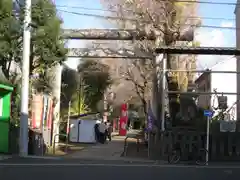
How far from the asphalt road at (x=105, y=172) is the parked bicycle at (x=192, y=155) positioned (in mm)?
1770

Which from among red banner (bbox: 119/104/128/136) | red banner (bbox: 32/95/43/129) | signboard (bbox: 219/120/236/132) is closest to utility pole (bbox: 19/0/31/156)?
red banner (bbox: 32/95/43/129)

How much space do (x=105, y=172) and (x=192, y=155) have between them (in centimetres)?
486

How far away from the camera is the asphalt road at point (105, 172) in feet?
38.7

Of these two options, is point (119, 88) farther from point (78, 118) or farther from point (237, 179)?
point (237, 179)

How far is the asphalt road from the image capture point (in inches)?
464

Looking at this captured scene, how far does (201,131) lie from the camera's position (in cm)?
1675

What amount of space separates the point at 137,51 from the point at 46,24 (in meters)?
8.27

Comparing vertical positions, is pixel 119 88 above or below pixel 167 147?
above

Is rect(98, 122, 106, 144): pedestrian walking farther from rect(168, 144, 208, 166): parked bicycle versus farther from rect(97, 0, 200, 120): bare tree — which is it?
rect(168, 144, 208, 166): parked bicycle

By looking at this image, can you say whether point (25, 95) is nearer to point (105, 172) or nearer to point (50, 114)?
point (50, 114)

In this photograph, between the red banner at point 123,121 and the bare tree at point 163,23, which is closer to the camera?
the bare tree at point 163,23

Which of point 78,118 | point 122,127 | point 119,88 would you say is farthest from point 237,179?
point 119,88

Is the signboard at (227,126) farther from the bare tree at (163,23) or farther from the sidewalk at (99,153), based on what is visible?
the sidewalk at (99,153)

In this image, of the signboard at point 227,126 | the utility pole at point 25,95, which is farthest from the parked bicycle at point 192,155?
the utility pole at point 25,95
